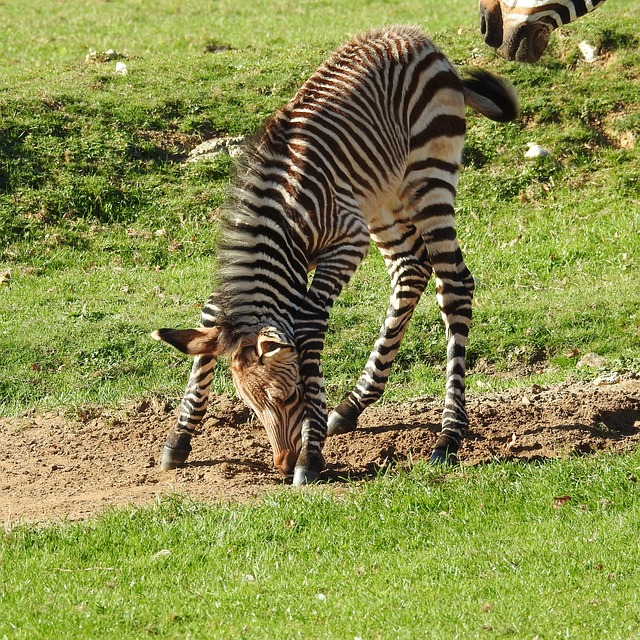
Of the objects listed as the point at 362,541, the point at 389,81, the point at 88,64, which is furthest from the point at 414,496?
the point at 88,64

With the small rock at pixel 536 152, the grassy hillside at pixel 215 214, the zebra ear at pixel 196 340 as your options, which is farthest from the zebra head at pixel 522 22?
the small rock at pixel 536 152

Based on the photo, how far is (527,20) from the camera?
591 centimetres

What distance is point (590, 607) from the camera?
18.6 ft

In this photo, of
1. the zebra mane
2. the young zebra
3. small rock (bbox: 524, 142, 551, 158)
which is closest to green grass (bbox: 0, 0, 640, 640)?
small rock (bbox: 524, 142, 551, 158)

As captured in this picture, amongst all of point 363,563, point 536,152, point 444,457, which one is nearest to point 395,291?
point 444,457

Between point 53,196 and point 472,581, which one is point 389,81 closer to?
point 472,581

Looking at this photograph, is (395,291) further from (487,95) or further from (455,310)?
(487,95)

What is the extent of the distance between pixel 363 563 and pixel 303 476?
157 cm

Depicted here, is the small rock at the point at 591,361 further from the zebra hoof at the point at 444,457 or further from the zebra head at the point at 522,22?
the zebra head at the point at 522,22

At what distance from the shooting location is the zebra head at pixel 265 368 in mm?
7523

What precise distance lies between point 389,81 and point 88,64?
10395mm

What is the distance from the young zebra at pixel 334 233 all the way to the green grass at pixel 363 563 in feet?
2.82

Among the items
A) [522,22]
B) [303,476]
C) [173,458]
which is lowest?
[173,458]

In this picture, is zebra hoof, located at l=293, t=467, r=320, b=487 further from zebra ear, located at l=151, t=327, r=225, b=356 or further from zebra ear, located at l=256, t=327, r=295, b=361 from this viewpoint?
zebra ear, located at l=151, t=327, r=225, b=356
